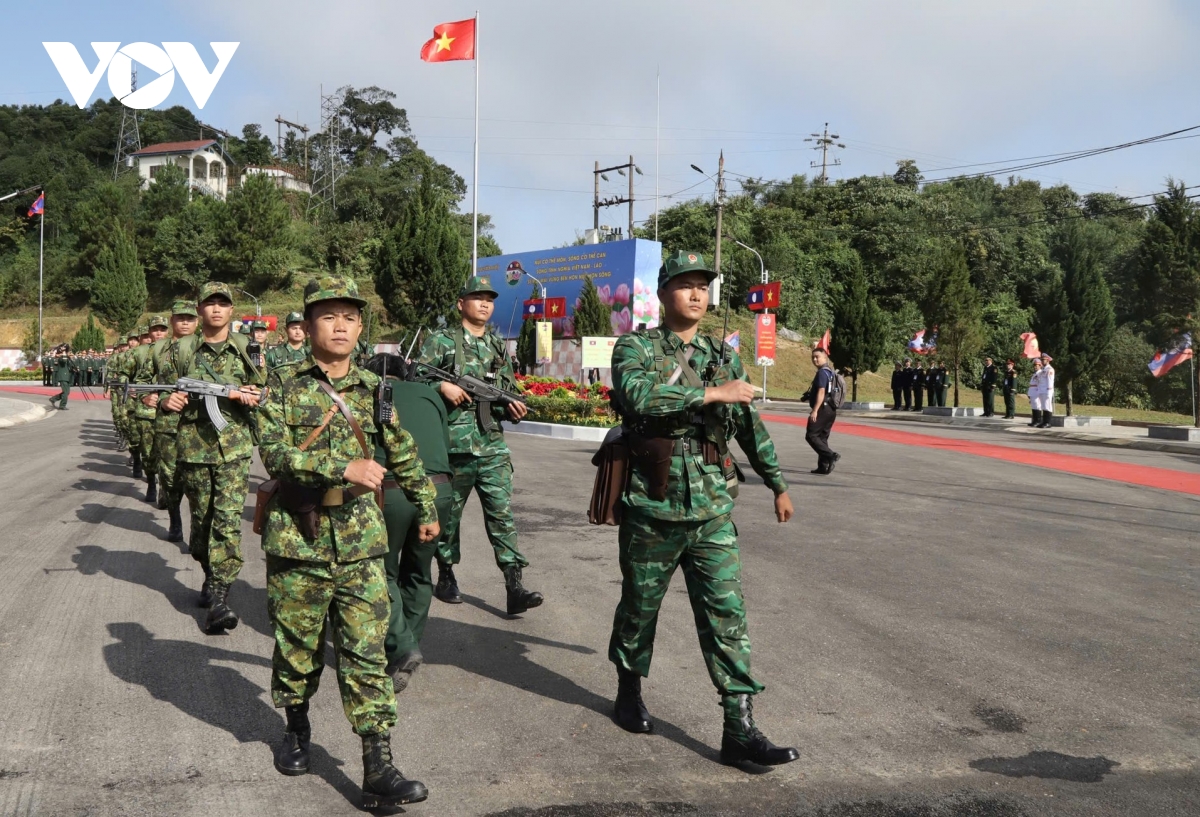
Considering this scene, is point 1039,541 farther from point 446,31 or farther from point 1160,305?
point 1160,305

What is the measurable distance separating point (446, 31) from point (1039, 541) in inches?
987

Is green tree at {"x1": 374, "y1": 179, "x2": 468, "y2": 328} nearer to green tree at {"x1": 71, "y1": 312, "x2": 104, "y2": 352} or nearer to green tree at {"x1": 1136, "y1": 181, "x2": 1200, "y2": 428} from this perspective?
green tree at {"x1": 71, "y1": 312, "x2": 104, "y2": 352}

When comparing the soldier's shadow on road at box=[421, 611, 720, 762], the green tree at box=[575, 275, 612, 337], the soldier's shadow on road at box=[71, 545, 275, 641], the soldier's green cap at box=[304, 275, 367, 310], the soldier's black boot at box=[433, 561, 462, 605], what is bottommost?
the soldier's shadow on road at box=[421, 611, 720, 762]

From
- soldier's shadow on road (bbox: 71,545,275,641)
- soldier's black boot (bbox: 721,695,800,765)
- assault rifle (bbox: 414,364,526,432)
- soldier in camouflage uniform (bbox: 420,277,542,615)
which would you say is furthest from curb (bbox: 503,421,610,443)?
soldier's black boot (bbox: 721,695,800,765)

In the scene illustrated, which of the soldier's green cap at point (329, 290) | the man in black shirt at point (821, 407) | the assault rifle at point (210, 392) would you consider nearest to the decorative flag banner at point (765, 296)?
the man in black shirt at point (821, 407)

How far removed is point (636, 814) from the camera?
3326mm

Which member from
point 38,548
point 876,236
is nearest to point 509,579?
point 38,548

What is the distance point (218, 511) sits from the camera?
5.94 meters

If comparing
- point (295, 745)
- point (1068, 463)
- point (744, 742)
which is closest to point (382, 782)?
point (295, 745)

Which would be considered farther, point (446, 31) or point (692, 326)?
point (446, 31)

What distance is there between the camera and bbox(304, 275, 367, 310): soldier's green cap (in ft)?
11.7

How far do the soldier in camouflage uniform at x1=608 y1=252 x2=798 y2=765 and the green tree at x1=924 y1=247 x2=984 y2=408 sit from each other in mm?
33573

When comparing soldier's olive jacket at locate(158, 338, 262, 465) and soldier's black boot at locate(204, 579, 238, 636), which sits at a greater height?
soldier's olive jacket at locate(158, 338, 262, 465)

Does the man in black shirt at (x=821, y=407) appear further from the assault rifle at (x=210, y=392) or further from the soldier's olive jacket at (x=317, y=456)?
the soldier's olive jacket at (x=317, y=456)
